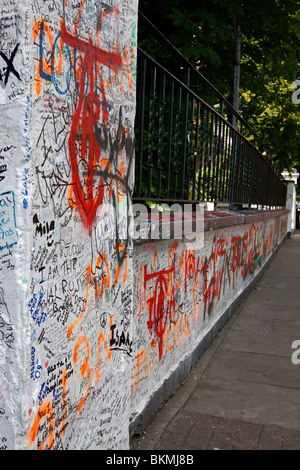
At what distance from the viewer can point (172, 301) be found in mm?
3717

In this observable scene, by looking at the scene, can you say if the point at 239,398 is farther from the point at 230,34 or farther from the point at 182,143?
the point at 230,34

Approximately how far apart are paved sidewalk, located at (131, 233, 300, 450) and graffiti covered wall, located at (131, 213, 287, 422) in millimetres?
205

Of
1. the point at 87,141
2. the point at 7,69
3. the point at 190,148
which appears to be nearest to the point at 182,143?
the point at 190,148

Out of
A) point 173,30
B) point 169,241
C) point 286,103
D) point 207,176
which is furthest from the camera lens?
point 286,103

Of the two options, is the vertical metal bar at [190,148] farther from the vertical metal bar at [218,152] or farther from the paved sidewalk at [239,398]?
the paved sidewalk at [239,398]

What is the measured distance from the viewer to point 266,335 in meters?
5.62

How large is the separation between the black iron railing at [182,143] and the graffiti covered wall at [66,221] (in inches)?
32.3

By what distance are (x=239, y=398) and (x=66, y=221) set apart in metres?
2.43

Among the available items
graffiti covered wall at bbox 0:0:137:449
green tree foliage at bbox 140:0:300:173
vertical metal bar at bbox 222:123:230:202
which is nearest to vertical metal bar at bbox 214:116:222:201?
vertical metal bar at bbox 222:123:230:202

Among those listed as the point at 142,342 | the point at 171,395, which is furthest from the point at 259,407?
Answer: the point at 142,342

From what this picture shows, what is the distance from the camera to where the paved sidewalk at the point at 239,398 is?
3.07 metres

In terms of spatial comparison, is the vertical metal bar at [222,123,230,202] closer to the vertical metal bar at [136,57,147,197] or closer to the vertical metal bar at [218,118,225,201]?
the vertical metal bar at [218,118,225,201]
